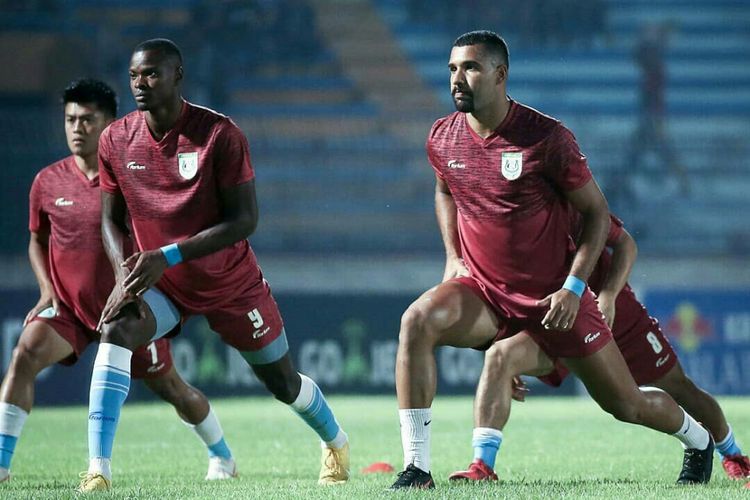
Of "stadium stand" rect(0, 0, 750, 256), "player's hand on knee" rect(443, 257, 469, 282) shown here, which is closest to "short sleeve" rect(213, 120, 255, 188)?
"player's hand on knee" rect(443, 257, 469, 282)

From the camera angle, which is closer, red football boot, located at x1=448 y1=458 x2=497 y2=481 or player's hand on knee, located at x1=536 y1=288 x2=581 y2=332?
player's hand on knee, located at x1=536 y1=288 x2=581 y2=332

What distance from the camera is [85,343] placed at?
23.7ft

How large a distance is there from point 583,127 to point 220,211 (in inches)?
556

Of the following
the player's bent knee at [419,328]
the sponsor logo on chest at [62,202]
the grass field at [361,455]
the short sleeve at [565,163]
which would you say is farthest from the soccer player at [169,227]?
the short sleeve at [565,163]

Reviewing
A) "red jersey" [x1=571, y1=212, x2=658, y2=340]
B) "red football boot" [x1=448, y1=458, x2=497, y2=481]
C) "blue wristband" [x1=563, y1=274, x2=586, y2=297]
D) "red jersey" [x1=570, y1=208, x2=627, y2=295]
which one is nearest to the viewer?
"blue wristband" [x1=563, y1=274, x2=586, y2=297]

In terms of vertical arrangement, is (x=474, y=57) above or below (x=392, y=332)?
above

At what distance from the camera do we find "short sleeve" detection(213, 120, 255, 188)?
595cm

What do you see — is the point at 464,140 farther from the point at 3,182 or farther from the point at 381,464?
the point at 3,182

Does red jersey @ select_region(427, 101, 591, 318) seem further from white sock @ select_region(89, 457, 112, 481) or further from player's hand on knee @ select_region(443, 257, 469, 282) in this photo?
white sock @ select_region(89, 457, 112, 481)

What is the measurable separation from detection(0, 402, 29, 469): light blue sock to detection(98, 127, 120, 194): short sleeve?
1.25m

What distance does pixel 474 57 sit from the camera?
5.71 metres

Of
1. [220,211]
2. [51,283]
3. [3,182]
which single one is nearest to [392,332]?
[3,182]

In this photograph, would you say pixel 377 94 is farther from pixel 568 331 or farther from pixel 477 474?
pixel 568 331

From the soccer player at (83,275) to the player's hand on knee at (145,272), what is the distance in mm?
1389
